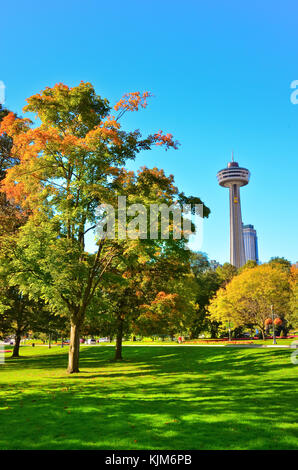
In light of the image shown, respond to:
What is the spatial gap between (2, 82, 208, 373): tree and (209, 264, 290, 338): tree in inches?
1160

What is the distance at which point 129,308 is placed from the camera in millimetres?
29656

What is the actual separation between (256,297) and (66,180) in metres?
A: 32.5

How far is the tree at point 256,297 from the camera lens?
4647 cm

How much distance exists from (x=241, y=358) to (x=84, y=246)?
42.5 feet

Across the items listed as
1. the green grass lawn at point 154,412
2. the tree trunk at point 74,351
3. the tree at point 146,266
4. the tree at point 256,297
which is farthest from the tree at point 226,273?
the green grass lawn at point 154,412

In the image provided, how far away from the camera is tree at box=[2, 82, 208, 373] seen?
18.9 meters

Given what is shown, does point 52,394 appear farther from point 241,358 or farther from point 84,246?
point 241,358

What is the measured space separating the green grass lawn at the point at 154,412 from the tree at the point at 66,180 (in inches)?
203

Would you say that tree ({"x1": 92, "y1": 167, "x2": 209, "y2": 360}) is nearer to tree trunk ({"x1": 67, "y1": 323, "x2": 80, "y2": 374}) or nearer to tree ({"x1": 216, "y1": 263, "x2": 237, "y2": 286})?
tree trunk ({"x1": 67, "y1": 323, "x2": 80, "y2": 374})

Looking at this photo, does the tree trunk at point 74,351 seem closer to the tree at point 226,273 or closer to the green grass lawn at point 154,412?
the green grass lawn at point 154,412
